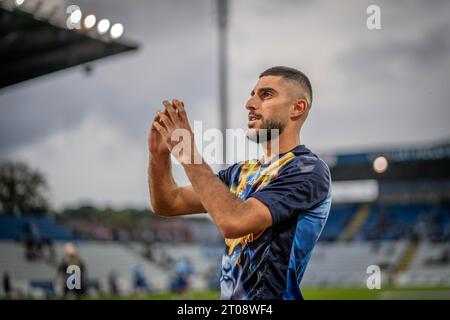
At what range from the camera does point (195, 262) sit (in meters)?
29.5

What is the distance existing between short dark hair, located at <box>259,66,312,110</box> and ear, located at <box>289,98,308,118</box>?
34mm

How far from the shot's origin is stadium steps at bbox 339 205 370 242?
33250 millimetres

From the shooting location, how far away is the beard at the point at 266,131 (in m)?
2.43

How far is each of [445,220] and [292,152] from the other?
103ft

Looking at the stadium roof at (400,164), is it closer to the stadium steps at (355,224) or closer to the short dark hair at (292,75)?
A: the stadium steps at (355,224)

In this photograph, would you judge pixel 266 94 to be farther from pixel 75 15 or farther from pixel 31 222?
pixel 31 222

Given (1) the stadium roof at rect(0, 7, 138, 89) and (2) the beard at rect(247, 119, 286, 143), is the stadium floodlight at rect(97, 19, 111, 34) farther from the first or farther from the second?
(2) the beard at rect(247, 119, 286, 143)

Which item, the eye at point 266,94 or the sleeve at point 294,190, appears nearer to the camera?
the sleeve at point 294,190

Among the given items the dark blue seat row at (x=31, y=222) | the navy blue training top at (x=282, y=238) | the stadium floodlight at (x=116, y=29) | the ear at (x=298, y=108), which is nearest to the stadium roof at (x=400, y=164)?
the dark blue seat row at (x=31, y=222)

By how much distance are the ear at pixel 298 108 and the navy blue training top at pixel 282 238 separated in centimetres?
18

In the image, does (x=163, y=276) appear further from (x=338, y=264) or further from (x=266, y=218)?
(x=266, y=218)

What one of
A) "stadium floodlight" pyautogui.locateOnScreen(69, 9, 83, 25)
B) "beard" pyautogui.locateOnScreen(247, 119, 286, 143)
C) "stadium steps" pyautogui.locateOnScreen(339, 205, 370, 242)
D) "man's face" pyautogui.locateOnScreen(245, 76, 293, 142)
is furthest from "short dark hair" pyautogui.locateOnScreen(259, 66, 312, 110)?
"stadium steps" pyautogui.locateOnScreen(339, 205, 370, 242)

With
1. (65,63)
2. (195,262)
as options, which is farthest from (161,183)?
(195,262)
